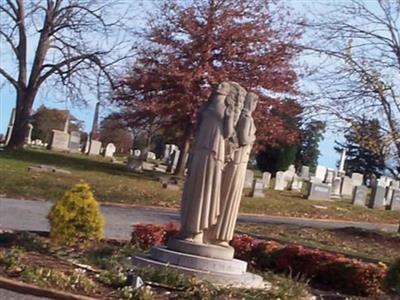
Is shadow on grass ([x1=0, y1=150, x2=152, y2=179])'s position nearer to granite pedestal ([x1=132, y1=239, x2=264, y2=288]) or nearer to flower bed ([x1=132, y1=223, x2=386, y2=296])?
flower bed ([x1=132, y1=223, x2=386, y2=296])

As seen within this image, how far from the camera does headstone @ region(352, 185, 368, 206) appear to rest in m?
39.3

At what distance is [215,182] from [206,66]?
2526cm

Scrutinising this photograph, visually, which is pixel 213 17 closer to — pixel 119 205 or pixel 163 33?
pixel 163 33

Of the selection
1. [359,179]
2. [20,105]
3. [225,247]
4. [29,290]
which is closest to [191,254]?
[225,247]

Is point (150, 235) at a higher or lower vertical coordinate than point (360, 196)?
lower

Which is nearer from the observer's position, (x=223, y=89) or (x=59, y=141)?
(x=223, y=89)

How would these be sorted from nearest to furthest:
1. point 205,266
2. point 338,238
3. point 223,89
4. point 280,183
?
point 205,266
point 223,89
point 338,238
point 280,183

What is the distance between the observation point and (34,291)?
8508 mm

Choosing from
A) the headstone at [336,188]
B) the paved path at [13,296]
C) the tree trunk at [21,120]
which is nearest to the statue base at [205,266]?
the paved path at [13,296]

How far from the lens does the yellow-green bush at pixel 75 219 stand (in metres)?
12.2

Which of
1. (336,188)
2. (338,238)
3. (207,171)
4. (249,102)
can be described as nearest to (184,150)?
(336,188)

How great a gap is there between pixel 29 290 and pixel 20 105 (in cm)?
3452

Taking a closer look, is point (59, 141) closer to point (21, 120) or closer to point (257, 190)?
point (21, 120)

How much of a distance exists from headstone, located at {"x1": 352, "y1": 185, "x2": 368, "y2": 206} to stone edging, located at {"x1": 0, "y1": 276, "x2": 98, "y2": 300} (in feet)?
105
